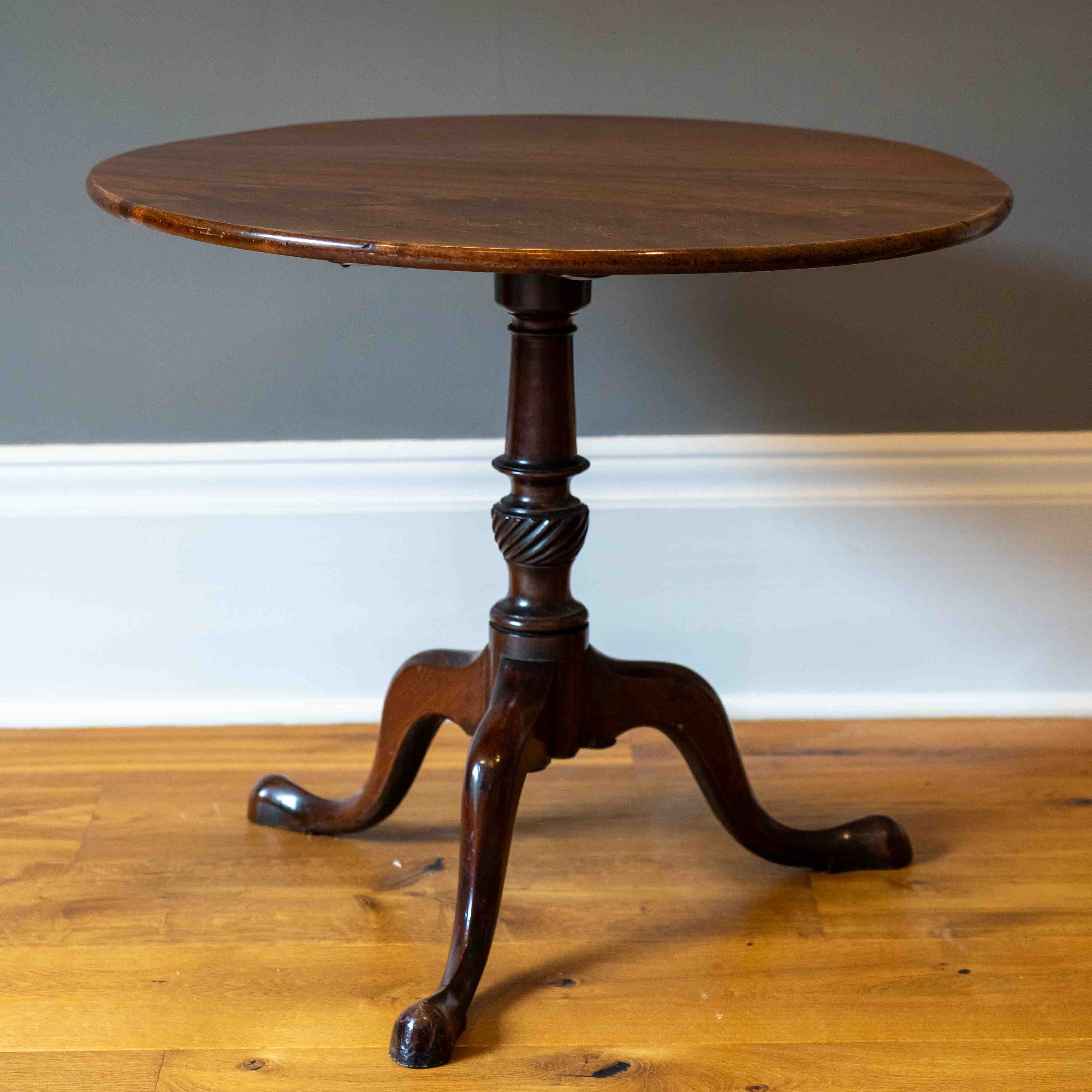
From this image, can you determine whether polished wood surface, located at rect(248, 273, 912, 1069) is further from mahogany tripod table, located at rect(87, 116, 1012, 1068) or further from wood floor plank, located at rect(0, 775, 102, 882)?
wood floor plank, located at rect(0, 775, 102, 882)

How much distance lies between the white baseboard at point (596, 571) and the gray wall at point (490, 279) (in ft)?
0.14

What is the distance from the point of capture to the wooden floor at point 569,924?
0.99 metres

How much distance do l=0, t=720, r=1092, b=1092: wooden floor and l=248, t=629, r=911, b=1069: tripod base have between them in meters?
0.03

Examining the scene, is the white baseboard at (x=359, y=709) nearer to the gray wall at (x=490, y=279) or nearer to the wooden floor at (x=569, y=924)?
the wooden floor at (x=569, y=924)

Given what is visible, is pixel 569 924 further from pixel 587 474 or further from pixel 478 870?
pixel 587 474

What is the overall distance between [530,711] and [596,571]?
45 cm

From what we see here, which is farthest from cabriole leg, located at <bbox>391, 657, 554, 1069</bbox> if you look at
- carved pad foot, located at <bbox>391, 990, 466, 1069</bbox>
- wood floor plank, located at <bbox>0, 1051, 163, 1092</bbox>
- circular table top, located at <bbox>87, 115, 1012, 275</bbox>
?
circular table top, located at <bbox>87, 115, 1012, 275</bbox>

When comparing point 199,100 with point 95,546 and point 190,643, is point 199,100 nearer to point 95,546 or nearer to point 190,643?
point 95,546

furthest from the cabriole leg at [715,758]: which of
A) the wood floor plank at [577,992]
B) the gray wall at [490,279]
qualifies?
the gray wall at [490,279]

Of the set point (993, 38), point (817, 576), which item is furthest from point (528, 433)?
point (993, 38)

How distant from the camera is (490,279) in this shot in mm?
1408

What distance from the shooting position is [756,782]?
4.65 ft

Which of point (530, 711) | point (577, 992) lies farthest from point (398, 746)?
point (577, 992)

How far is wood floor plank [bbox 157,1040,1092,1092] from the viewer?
97 cm
